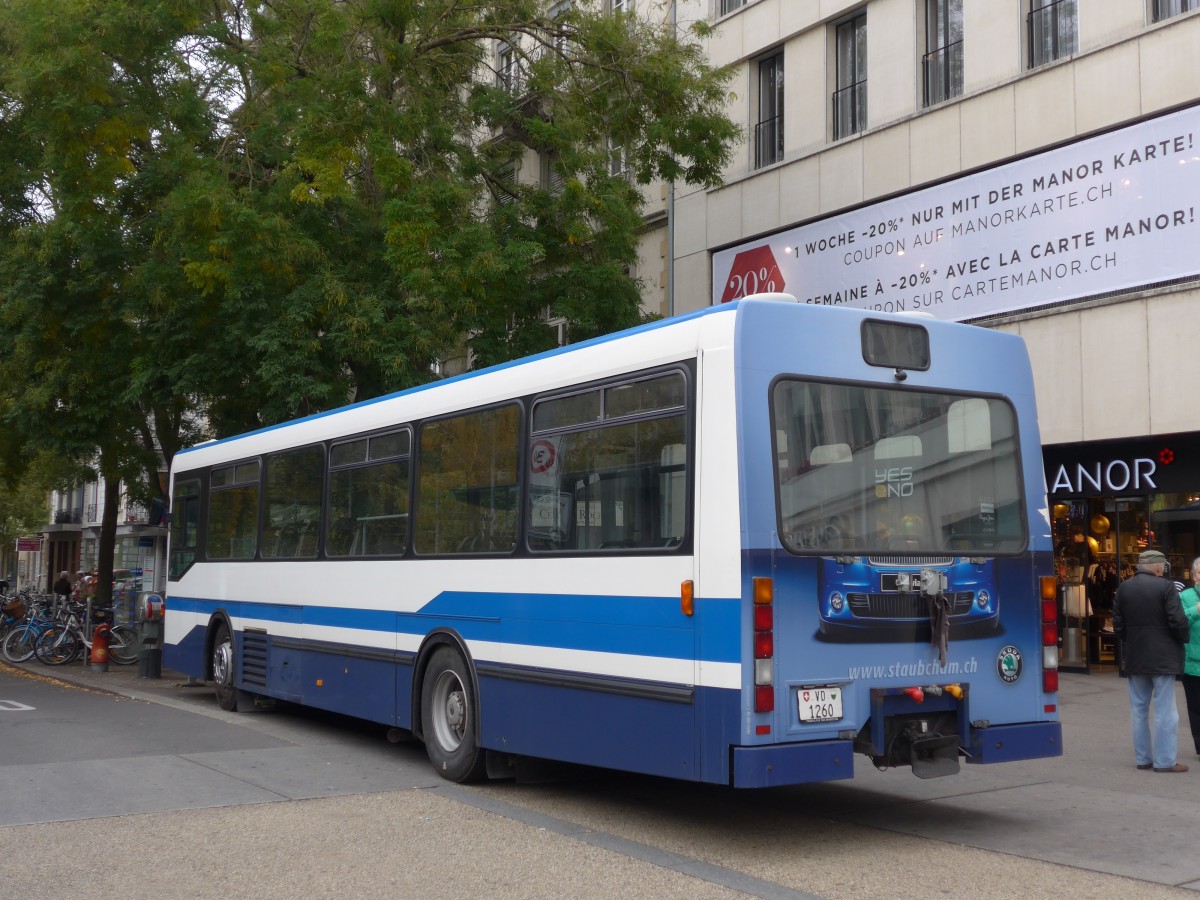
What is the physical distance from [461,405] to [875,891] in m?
4.70

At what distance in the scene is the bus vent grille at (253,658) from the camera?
1280 centimetres

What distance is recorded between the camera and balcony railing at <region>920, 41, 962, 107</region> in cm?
A: 1892

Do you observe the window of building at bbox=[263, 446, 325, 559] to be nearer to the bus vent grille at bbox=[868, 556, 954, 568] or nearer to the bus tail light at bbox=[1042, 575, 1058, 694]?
the bus vent grille at bbox=[868, 556, 954, 568]

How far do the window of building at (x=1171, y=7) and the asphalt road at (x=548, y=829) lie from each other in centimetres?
939

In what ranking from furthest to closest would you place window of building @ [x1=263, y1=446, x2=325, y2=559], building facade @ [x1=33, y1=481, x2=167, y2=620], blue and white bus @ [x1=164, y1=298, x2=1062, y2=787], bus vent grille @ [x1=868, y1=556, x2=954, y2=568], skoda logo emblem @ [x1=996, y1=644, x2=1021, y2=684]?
building facade @ [x1=33, y1=481, x2=167, y2=620]
window of building @ [x1=263, y1=446, x2=325, y2=559]
skoda logo emblem @ [x1=996, y1=644, x2=1021, y2=684]
bus vent grille @ [x1=868, y1=556, x2=954, y2=568]
blue and white bus @ [x1=164, y1=298, x2=1062, y2=787]

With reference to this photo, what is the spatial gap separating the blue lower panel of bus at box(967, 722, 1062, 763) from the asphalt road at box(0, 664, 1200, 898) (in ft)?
1.52

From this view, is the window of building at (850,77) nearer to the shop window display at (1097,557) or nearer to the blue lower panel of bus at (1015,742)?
the shop window display at (1097,557)

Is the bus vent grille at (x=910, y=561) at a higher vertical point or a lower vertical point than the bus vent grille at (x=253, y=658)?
higher

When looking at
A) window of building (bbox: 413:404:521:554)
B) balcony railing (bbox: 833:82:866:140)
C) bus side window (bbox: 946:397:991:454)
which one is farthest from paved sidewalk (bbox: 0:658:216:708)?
balcony railing (bbox: 833:82:866:140)

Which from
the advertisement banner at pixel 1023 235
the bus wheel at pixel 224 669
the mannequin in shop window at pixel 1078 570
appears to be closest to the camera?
the bus wheel at pixel 224 669

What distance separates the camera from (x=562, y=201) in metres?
18.5

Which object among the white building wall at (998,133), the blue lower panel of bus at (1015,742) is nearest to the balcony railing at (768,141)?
the white building wall at (998,133)

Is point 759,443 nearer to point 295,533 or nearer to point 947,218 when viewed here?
point 295,533

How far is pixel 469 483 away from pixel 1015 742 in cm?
402
